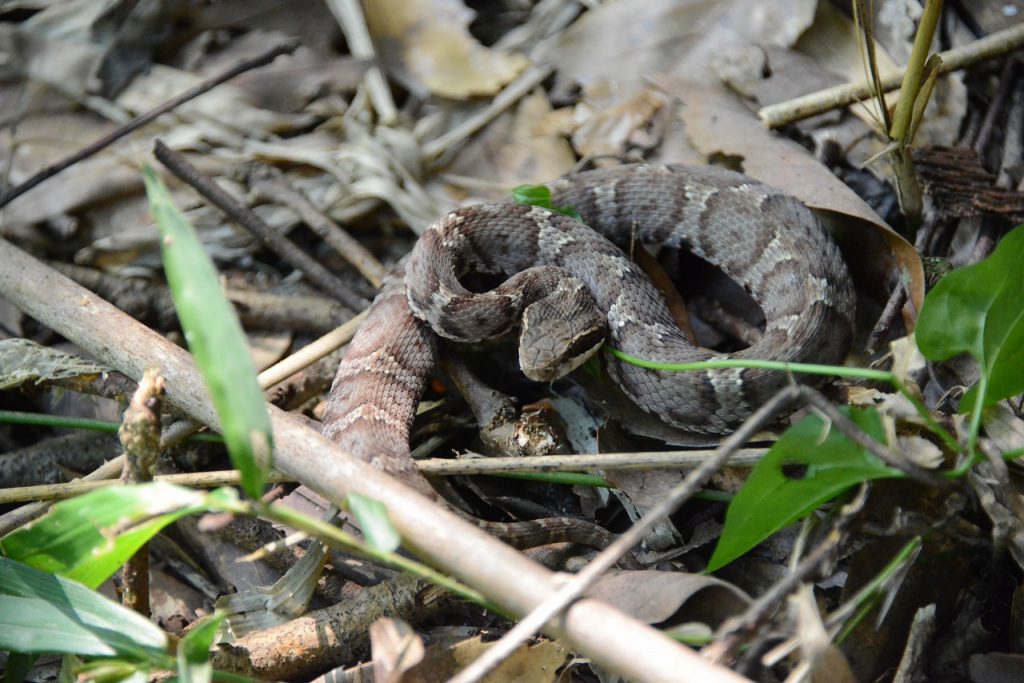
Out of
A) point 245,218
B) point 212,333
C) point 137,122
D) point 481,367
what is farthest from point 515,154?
point 212,333

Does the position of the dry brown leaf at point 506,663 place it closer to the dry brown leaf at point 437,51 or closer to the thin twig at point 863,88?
the thin twig at point 863,88

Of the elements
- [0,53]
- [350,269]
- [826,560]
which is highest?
[0,53]

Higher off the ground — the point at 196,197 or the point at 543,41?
the point at 543,41

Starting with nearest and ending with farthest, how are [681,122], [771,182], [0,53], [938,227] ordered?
[938,227] → [771,182] → [681,122] → [0,53]

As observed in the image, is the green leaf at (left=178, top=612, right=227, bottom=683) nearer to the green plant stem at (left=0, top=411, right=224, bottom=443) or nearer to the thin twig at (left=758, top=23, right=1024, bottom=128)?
the green plant stem at (left=0, top=411, right=224, bottom=443)

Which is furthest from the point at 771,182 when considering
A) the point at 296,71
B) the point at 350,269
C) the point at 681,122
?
the point at 296,71

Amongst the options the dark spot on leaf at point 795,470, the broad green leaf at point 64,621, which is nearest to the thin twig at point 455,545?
the broad green leaf at point 64,621

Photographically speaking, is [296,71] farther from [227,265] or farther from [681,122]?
[681,122]

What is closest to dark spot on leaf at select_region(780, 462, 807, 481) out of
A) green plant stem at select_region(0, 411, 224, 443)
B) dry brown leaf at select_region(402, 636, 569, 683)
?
dry brown leaf at select_region(402, 636, 569, 683)
